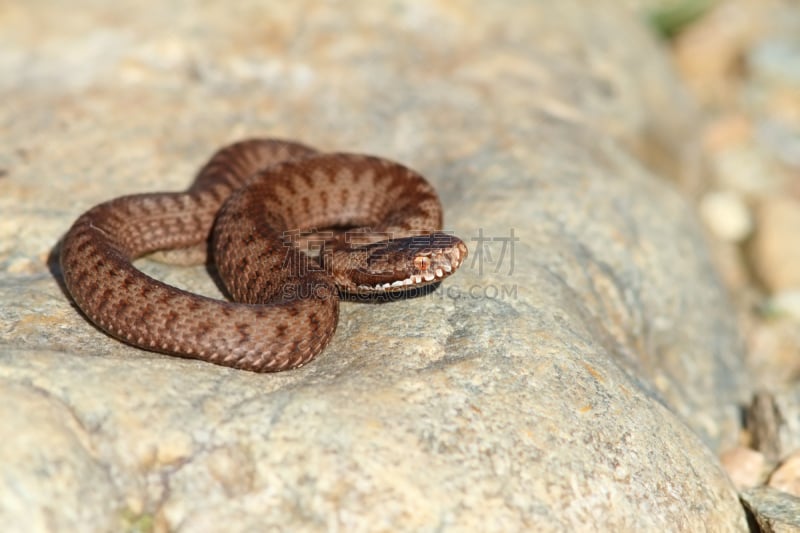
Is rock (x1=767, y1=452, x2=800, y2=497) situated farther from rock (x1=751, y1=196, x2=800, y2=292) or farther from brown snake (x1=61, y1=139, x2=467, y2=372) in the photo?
rock (x1=751, y1=196, x2=800, y2=292)

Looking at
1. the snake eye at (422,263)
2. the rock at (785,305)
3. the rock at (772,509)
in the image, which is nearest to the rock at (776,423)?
the rock at (772,509)

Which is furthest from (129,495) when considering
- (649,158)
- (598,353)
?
(649,158)

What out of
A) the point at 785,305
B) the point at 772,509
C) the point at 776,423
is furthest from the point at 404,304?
the point at 785,305

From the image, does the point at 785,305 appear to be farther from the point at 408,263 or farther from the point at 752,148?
the point at 408,263

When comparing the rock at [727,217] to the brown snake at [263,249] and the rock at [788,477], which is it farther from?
the brown snake at [263,249]

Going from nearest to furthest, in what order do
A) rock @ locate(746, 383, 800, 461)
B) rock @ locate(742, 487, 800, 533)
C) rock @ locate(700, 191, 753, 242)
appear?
1. rock @ locate(742, 487, 800, 533)
2. rock @ locate(746, 383, 800, 461)
3. rock @ locate(700, 191, 753, 242)

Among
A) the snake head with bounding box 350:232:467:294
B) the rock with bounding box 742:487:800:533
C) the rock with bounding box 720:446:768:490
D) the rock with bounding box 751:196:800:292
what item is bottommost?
the rock with bounding box 720:446:768:490

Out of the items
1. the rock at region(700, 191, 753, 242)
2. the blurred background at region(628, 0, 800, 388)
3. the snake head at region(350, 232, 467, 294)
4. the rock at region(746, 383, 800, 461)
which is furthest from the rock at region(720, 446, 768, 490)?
the rock at region(700, 191, 753, 242)

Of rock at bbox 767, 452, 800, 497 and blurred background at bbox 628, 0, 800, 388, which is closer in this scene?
rock at bbox 767, 452, 800, 497
